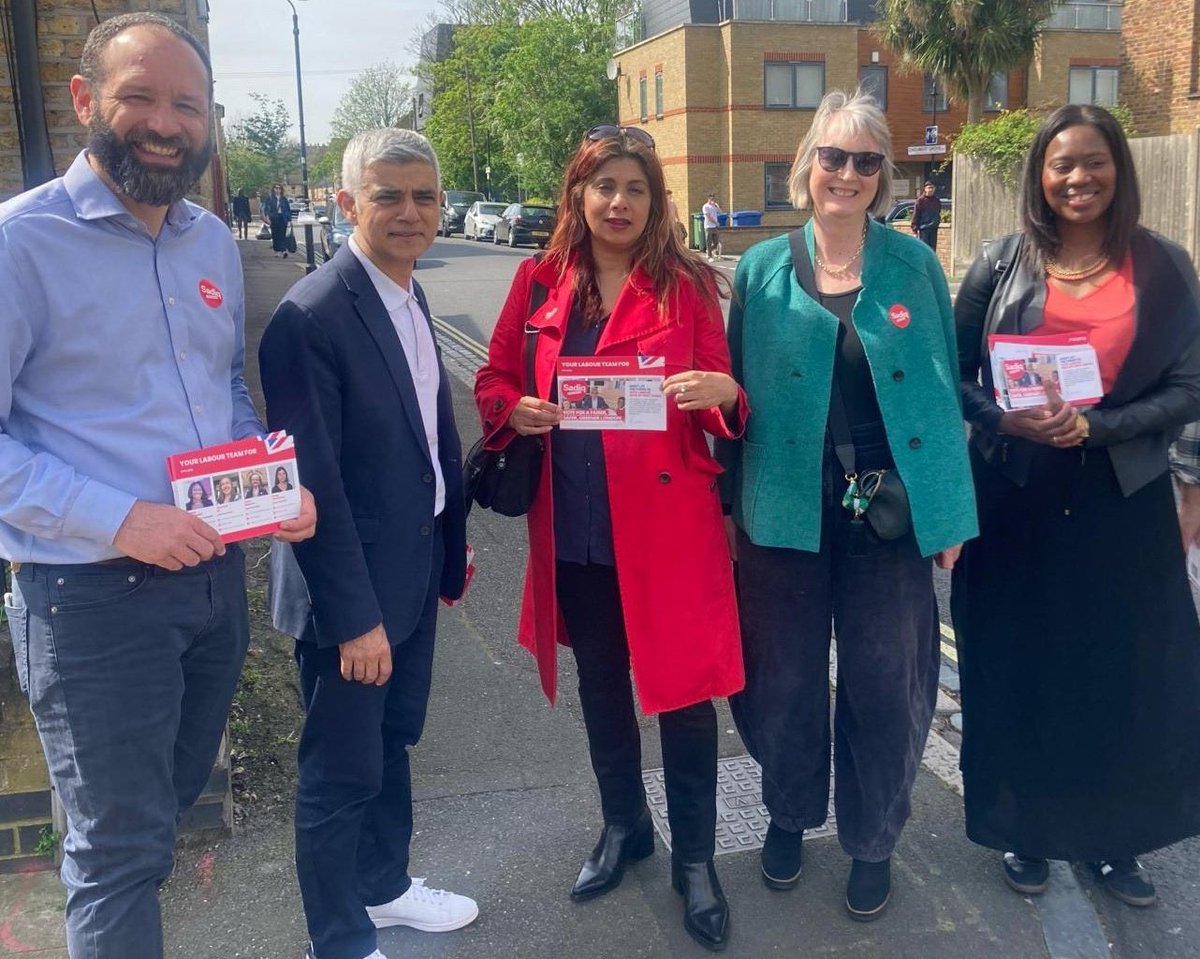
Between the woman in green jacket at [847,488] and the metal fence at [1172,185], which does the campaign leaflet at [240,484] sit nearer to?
the woman in green jacket at [847,488]

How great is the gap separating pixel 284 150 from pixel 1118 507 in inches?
2995

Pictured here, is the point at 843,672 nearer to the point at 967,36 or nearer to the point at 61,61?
the point at 61,61

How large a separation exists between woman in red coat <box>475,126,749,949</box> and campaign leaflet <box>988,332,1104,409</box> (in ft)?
2.41

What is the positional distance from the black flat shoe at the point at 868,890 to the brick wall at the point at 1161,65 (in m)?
21.7

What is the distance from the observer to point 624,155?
2.90 meters

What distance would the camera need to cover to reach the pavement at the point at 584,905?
299cm

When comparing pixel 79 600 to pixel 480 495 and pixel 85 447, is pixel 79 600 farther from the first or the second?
pixel 480 495

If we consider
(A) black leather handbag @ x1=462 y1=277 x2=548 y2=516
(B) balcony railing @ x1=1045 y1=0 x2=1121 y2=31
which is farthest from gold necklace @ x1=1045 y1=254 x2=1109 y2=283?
(B) balcony railing @ x1=1045 y1=0 x2=1121 y2=31

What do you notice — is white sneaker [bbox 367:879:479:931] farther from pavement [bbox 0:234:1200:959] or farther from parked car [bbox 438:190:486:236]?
parked car [bbox 438:190:486:236]

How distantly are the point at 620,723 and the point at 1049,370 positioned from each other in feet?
5.06

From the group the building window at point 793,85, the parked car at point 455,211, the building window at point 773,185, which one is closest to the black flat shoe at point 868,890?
the building window at point 773,185

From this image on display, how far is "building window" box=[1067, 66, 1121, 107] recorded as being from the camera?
129ft

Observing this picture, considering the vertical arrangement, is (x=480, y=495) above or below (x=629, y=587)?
above

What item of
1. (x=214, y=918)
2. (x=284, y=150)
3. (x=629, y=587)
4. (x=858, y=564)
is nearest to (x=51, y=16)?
(x=629, y=587)
